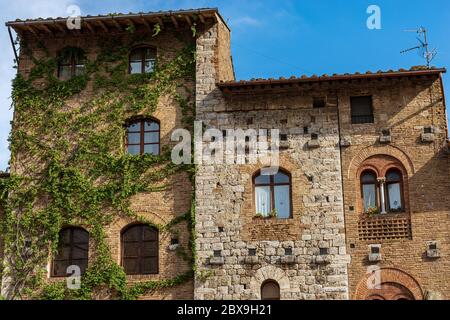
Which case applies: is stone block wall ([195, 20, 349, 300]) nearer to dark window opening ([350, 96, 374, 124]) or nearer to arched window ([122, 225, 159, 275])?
dark window opening ([350, 96, 374, 124])

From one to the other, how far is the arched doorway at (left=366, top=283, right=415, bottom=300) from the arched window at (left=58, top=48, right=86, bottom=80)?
37.2 ft

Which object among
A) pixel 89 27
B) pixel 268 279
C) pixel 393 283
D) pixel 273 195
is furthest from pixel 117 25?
pixel 393 283

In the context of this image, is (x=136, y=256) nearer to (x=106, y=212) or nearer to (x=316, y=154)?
(x=106, y=212)

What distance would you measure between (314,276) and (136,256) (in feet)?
17.2

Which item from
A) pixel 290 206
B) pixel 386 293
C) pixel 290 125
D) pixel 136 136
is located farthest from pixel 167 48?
pixel 386 293

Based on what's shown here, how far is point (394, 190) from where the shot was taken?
2295 cm

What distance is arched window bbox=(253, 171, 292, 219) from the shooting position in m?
23.1

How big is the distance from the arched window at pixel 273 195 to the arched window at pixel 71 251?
17.2 feet

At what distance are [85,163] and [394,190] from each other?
928 cm

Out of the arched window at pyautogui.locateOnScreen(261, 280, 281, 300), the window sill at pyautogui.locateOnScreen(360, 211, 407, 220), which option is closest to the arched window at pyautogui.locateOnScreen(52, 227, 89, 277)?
the arched window at pyautogui.locateOnScreen(261, 280, 281, 300)

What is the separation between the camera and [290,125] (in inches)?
930

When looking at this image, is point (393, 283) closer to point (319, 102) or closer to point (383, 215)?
point (383, 215)

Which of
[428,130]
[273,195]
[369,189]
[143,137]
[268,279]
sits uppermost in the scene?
[143,137]
